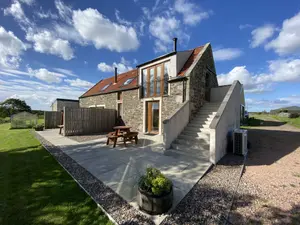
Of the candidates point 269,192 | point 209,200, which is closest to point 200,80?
point 269,192

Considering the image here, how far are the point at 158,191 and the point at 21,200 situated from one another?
2807 millimetres

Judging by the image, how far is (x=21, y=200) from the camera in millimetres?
2793

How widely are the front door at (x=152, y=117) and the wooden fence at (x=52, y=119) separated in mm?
10620

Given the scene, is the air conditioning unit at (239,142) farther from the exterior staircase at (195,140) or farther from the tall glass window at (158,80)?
the tall glass window at (158,80)

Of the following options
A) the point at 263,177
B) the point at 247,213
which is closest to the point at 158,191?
the point at 247,213

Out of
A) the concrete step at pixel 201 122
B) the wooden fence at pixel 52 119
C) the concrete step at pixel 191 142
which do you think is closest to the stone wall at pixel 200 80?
the concrete step at pixel 201 122

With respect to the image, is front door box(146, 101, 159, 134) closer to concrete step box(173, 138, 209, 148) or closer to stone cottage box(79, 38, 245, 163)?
stone cottage box(79, 38, 245, 163)

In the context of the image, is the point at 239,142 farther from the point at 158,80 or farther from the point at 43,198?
the point at 43,198

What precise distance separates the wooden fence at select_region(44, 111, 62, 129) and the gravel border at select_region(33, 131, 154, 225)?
40.0 feet

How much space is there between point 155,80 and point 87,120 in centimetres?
621

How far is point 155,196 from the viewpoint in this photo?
242 centimetres

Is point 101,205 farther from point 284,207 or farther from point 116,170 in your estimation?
point 284,207

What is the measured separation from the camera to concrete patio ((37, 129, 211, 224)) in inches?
127

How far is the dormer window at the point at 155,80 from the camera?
29.1 ft
